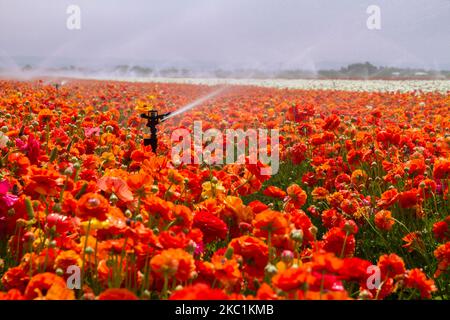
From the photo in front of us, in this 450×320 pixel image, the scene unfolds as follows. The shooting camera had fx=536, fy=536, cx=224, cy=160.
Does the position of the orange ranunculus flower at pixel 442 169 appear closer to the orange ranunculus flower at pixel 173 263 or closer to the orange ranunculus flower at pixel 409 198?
the orange ranunculus flower at pixel 409 198

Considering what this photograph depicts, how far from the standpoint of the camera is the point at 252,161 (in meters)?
2.35

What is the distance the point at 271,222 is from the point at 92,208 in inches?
19.4

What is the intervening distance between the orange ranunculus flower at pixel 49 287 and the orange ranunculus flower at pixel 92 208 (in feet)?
0.66

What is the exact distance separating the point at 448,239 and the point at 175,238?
156cm

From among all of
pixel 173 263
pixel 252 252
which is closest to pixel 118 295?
pixel 173 263

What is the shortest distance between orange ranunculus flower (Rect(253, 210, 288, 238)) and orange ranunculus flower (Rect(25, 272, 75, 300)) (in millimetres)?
536

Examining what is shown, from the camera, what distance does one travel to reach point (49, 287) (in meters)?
1.34

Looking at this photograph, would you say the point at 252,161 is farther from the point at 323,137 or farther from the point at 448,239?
the point at 323,137

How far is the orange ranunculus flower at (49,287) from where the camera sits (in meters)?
1.27

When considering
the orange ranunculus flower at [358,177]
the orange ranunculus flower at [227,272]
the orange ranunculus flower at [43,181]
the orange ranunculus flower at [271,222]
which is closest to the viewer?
the orange ranunculus flower at [227,272]

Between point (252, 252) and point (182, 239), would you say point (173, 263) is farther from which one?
point (252, 252)

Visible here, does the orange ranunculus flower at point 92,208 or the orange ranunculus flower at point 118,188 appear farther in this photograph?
the orange ranunculus flower at point 118,188

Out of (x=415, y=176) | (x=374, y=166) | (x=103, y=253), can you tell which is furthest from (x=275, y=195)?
(x=374, y=166)

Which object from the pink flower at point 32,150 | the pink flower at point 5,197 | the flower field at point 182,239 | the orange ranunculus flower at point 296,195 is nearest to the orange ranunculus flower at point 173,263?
the flower field at point 182,239
